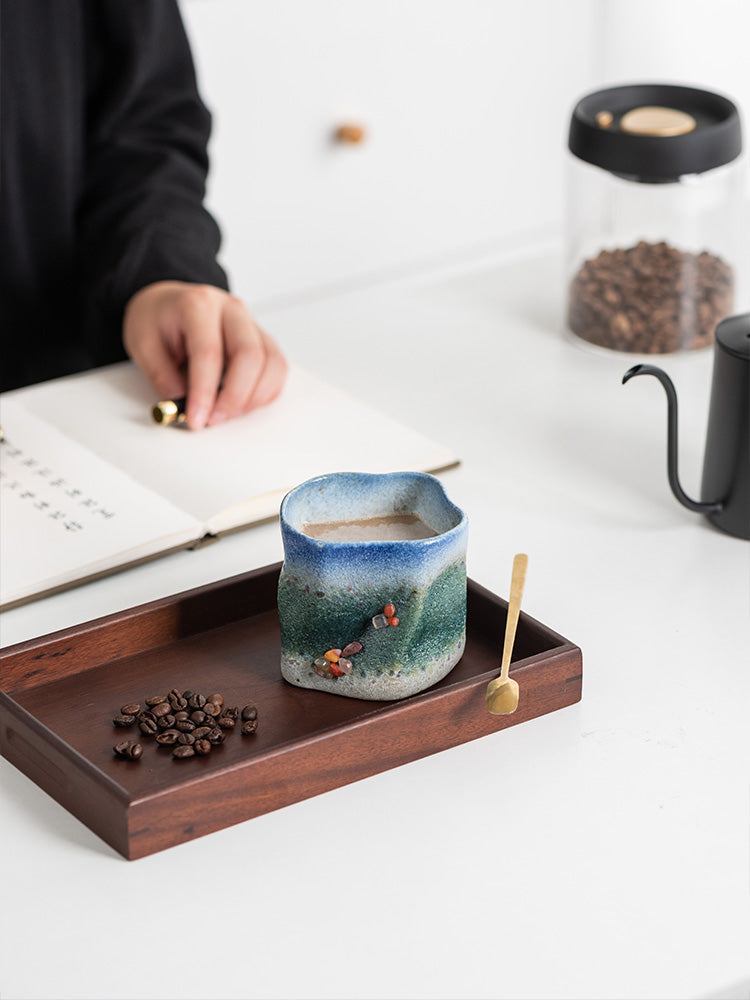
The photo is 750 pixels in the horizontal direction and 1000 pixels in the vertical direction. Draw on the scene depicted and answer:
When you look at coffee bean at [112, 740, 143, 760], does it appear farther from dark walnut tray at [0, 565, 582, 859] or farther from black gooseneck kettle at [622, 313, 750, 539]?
black gooseneck kettle at [622, 313, 750, 539]

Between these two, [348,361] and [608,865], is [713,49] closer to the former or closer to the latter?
[348,361]

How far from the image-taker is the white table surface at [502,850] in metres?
0.62

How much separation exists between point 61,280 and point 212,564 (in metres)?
0.69

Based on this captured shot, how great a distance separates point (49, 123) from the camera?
57.4 inches

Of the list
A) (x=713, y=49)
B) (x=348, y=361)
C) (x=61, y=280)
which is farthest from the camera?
(x=713, y=49)

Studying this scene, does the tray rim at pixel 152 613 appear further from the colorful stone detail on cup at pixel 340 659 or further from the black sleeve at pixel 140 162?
the black sleeve at pixel 140 162

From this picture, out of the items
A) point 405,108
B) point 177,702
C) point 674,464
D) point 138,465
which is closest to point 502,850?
point 177,702

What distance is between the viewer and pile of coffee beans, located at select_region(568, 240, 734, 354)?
127 cm

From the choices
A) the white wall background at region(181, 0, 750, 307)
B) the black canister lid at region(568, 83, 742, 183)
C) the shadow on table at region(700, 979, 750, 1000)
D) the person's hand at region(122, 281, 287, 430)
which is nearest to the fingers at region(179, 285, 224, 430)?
the person's hand at region(122, 281, 287, 430)

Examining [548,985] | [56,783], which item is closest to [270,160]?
[56,783]

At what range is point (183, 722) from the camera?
2.43ft

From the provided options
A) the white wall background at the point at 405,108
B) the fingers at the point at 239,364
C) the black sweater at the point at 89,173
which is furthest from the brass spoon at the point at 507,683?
the white wall background at the point at 405,108

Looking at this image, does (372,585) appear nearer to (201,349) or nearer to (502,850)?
(502,850)

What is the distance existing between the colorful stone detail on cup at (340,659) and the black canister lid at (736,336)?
377 mm
